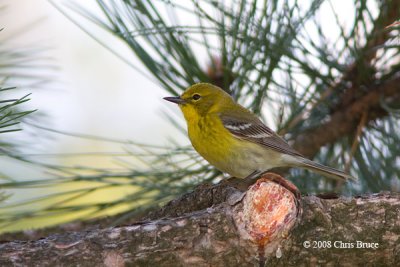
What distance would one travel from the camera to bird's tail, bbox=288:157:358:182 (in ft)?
7.70

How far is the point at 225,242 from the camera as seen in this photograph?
4.81 feet

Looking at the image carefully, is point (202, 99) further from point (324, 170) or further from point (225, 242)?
point (225, 242)

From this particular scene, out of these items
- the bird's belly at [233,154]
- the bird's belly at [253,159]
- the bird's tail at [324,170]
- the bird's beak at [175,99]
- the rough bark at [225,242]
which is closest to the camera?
the rough bark at [225,242]

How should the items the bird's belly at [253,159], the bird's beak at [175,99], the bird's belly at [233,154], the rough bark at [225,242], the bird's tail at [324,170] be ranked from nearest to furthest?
the rough bark at [225,242], the bird's tail at [324,170], the bird's beak at [175,99], the bird's belly at [233,154], the bird's belly at [253,159]

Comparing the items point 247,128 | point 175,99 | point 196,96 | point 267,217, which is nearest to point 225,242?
point 267,217

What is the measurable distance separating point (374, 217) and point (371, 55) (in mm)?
823

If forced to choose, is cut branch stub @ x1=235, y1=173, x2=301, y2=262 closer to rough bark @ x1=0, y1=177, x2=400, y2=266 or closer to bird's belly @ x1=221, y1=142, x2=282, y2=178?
rough bark @ x1=0, y1=177, x2=400, y2=266

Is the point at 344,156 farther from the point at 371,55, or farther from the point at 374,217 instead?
the point at 374,217

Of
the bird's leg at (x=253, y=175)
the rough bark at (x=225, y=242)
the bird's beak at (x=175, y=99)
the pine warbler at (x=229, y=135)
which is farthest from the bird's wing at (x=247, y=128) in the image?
the rough bark at (x=225, y=242)

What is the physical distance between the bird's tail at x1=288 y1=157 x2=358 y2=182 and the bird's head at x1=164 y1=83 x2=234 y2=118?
1.23ft

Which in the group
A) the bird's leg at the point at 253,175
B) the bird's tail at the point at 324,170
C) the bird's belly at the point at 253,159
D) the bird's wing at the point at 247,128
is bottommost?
the bird's tail at the point at 324,170

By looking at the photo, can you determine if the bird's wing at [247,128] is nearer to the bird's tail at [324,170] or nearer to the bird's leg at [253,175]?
the bird's leg at [253,175]

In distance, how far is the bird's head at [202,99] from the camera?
2602 millimetres

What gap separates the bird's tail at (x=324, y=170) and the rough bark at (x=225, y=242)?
77 centimetres
